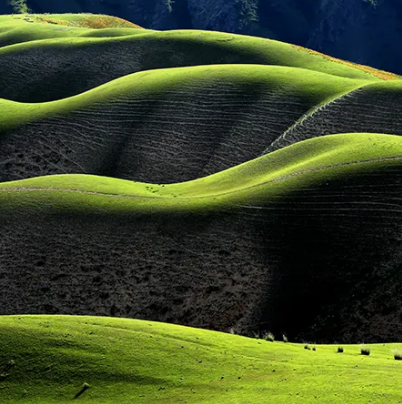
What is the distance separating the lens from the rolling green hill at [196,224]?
2702cm

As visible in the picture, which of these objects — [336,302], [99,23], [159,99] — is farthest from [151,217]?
[99,23]

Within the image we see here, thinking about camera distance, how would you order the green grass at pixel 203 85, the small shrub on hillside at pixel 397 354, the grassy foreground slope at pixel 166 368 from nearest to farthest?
the grassy foreground slope at pixel 166 368 → the small shrub on hillside at pixel 397 354 → the green grass at pixel 203 85

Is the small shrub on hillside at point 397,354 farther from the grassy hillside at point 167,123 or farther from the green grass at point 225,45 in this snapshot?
the green grass at point 225,45

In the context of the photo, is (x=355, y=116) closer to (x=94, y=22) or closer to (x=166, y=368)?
(x=166, y=368)

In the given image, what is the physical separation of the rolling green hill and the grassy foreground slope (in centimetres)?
9

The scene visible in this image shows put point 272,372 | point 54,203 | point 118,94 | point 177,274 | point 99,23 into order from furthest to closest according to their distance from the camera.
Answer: point 99,23 → point 118,94 → point 54,203 → point 177,274 → point 272,372

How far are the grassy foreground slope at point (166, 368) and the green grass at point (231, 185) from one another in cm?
2487

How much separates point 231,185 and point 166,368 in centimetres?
3631

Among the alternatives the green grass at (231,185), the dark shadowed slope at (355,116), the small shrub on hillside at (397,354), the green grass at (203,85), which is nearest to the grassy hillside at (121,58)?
the green grass at (203,85)

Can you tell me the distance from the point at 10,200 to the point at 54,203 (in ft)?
12.9

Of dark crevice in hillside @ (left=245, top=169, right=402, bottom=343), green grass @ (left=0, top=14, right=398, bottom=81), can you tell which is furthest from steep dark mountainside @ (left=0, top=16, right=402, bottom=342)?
green grass @ (left=0, top=14, right=398, bottom=81)

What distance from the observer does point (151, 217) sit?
54.7 metres

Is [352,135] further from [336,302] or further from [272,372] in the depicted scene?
[272,372]

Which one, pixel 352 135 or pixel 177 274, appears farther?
pixel 352 135
